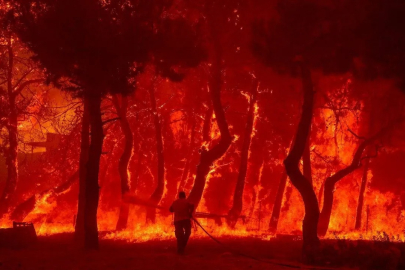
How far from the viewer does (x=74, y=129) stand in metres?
26.2

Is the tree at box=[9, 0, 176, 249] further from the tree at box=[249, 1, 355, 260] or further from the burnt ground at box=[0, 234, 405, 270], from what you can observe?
the tree at box=[249, 1, 355, 260]

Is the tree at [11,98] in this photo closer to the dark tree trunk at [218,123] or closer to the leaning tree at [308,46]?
the dark tree trunk at [218,123]

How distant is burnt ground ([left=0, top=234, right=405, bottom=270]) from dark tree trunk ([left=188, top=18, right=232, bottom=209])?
5.51m

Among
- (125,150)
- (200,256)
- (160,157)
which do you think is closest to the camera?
(200,256)

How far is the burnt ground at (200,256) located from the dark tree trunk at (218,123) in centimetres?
551

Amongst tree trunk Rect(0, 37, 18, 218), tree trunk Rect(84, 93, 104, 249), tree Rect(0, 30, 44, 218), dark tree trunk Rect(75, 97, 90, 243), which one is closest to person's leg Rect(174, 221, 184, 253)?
tree trunk Rect(84, 93, 104, 249)

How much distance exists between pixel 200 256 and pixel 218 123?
27.5ft

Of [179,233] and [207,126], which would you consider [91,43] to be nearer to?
[179,233]

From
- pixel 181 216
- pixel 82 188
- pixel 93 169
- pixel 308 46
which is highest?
pixel 308 46

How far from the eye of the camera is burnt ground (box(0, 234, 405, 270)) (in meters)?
12.4

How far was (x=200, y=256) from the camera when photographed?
14781 mm

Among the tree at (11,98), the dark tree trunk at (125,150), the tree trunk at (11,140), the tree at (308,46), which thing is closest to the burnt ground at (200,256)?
the tree at (308,46)

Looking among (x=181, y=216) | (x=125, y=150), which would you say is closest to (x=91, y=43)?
(x=181, y=216)

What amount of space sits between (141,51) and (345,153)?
22.1m
